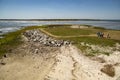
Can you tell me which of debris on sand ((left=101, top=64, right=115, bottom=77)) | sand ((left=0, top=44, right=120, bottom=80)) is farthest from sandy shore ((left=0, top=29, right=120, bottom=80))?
debris on sand ((left=101, top=64, right=115, bottom=77))

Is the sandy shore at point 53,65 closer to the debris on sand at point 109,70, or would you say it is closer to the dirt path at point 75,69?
the dirt path at point 75,69

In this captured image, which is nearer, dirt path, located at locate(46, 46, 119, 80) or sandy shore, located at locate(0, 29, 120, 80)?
dirt path, located at locate(46, 46, 119, 80)

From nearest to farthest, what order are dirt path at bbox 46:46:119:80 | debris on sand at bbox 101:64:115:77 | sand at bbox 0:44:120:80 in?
dirt path at bbox 46:46:119:80 < sand at bbox 0:44:120:80 < debris on sand at bbox 101:64:115:77

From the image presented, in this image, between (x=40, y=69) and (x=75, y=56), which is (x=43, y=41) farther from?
(x=40, y=69)

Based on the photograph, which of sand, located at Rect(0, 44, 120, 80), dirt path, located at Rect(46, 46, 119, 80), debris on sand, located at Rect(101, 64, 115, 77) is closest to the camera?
dirt path, located at Rect(46, 46, 119, 80)

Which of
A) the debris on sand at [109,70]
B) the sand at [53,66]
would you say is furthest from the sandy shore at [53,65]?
the debris on sand at [109,70]

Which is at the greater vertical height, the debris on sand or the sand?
the debris on sand

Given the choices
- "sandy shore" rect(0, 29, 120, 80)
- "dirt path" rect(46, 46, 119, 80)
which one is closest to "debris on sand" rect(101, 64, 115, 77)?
"sandy shore" rect(0, 29, 120, 80)

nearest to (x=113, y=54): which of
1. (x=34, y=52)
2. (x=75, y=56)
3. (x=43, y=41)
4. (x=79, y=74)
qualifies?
(x=75, y=56)

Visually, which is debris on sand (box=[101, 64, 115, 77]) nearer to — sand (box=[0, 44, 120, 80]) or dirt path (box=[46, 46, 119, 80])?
sand (box=[0, 44, 120, 80])

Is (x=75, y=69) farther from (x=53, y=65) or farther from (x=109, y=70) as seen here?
(x=109, y=70)

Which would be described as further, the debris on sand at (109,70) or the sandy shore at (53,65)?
the debris on sand at (109,70)
